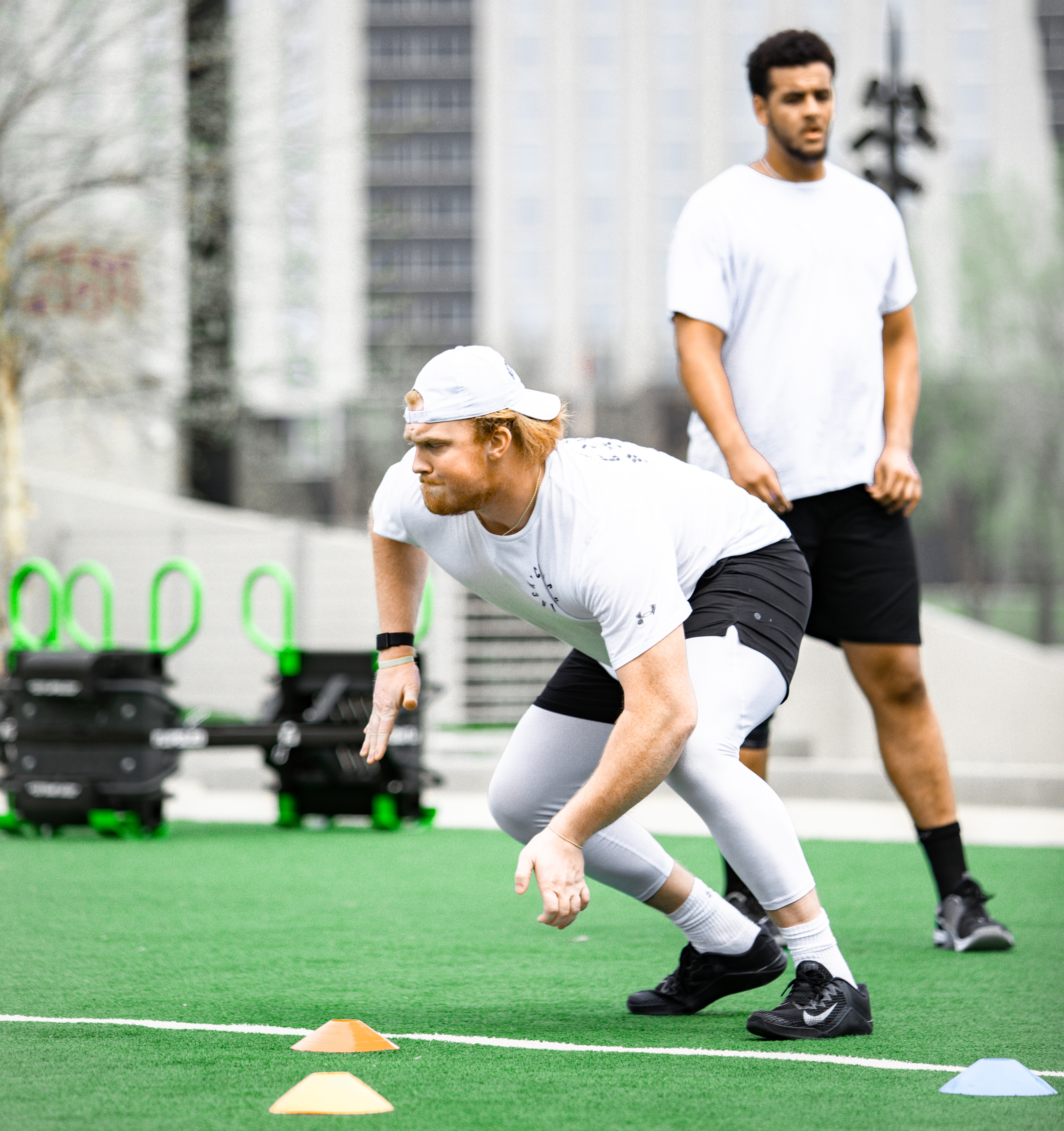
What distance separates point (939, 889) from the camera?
14.7ft

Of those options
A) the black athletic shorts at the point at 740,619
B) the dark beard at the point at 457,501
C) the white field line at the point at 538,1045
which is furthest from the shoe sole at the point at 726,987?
the dark beard at the point at 457,501

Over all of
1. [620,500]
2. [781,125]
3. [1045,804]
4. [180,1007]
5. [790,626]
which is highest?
[781,125]

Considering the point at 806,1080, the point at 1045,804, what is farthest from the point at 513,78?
the point at 806,1080

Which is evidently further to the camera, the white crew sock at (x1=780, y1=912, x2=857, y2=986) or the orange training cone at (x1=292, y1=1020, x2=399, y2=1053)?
the white crew sock at (x1=780, y1=912, x2=857, y2=986)

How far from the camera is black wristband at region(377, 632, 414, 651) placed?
3508 mm

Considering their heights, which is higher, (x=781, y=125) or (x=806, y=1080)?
(x=781, y=125)

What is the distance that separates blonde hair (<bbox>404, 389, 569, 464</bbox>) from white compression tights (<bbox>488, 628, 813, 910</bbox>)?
0.49 metres

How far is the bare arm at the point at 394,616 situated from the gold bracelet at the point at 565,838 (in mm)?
610

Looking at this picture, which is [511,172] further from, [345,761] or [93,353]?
Answer: [345,761]

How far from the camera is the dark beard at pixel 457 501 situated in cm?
296

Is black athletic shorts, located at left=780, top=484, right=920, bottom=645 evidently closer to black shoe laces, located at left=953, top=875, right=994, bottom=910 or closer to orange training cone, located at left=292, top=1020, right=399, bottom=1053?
black shoe laces, located at left=953, top=875, right=994, bottom=910

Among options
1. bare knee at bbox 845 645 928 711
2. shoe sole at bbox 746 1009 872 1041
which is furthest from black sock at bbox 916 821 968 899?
shoe sole at bbox 746 1009 872 1041

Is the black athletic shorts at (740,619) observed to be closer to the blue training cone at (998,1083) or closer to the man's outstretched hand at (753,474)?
the man's outstretched hand at (753,474)

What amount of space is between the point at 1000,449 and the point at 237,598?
28196 millimetres
